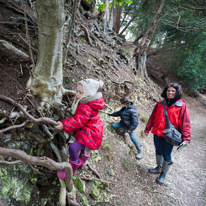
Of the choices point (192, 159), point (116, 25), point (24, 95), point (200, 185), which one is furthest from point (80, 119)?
point (116, 25)

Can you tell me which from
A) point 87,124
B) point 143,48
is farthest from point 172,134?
point 143,48

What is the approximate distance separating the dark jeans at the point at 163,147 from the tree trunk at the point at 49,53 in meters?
2.62

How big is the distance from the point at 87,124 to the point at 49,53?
4.36ft

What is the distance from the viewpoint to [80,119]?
2.14 metres

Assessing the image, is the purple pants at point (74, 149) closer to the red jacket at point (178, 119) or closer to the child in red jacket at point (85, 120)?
the child in red jacket at point (85, 120)

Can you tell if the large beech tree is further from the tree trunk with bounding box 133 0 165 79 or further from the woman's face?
the tree trunk with bounding box 133 0 165 79

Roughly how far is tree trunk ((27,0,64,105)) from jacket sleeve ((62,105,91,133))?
0.68m

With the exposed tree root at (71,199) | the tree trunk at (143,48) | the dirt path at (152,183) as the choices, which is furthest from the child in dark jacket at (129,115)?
the tree trunk at (143,48)

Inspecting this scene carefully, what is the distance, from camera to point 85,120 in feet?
7.12

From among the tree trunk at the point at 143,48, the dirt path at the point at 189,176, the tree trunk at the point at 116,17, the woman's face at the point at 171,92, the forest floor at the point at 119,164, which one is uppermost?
the tree trunk at the point at 116,17

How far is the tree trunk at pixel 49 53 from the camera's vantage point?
6.22ft

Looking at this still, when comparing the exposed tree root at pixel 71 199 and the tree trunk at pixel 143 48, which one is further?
the tree trunk at pixel 143 48

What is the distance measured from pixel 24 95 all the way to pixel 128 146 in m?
3.56

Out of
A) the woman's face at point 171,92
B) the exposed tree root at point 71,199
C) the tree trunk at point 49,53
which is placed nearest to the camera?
the tree trunk at point 49,53
